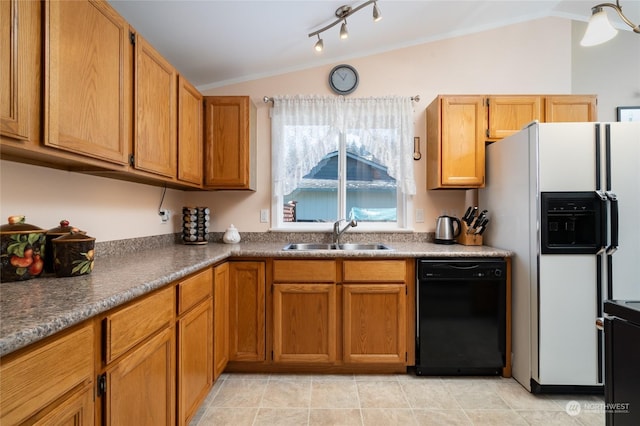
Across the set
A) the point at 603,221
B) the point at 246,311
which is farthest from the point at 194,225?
the point at 603,221

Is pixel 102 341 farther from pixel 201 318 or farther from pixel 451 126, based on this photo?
pixel 451 126

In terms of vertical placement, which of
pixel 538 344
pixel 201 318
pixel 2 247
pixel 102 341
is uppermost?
pixel 2 247

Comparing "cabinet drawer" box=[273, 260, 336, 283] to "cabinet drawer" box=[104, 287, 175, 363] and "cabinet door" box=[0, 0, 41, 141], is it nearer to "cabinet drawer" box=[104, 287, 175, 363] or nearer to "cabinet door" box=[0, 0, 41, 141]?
"cabinet drawer" box=[104, 287, 175, 363]

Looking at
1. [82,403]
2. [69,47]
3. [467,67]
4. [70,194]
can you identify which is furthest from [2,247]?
[467,67]

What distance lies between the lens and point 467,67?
8.96 feet

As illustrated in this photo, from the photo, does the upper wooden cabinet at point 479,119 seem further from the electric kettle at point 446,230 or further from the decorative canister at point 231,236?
the decorative canister at point 231,236

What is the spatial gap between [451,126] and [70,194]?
2613 mm

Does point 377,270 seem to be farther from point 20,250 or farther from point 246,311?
point 20,250

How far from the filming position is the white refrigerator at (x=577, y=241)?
1.80 meters

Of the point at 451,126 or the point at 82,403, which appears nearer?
the point at 82,403

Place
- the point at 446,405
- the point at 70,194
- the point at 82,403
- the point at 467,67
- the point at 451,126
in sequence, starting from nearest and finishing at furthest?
the point at 82,403 → the point at 70,194 → the point at 446,405 → the point at 451,126 → the point at 467,67

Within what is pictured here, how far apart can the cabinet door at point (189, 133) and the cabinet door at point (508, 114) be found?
235 centimetres

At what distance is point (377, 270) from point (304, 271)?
0.52 metres

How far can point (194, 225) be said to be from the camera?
242cm
